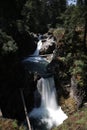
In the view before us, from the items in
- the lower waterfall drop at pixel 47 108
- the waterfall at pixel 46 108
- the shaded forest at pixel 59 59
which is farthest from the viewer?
the lower waterfall drop at pixel 47 108

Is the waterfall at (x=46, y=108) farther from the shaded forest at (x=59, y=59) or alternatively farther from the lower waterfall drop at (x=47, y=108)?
the shaded forest at (x=59, y=59)

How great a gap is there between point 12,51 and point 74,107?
7065 mm

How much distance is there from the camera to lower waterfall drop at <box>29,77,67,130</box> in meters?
21.8

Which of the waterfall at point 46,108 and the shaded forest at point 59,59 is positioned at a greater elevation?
the shaded forest at point 59,59

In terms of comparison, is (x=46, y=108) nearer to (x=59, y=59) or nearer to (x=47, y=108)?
(x=47, y=108)

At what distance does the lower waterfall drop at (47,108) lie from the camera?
21.8 m

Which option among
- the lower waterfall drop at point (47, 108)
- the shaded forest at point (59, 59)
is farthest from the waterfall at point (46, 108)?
the shaded forest at point (59, 59)

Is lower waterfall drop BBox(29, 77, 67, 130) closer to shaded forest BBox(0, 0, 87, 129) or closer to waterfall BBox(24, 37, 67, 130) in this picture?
waterfall BBox(24, 37, 67, 130)

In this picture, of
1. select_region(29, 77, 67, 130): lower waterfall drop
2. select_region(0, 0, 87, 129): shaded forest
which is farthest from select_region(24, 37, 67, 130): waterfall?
select_region(0, 0, 87, 129): shaded forest

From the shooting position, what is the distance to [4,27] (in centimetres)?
2277

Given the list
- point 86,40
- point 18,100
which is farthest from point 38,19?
point 18,100

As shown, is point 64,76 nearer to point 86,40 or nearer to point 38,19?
point 86,40

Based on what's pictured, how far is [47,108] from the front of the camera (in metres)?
23.6

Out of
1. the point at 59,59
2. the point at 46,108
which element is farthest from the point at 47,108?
the point at 59,59
